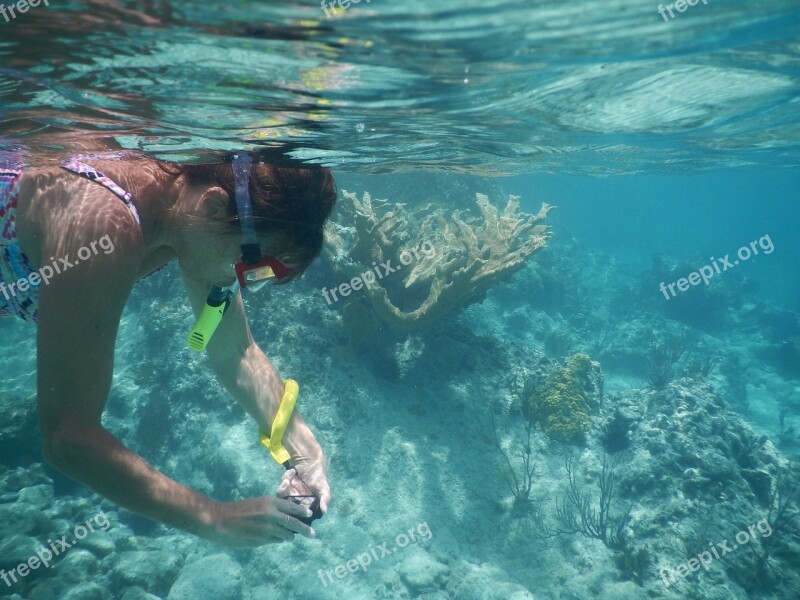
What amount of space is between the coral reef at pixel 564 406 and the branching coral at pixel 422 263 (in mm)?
2538

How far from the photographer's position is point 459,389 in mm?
8945

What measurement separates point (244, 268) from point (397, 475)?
617 centimetres

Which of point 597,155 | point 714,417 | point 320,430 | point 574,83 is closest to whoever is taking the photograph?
point 574,83

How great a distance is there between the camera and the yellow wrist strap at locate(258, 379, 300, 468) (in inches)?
102

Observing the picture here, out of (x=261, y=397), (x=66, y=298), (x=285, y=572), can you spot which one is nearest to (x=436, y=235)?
(x=285, y=572)

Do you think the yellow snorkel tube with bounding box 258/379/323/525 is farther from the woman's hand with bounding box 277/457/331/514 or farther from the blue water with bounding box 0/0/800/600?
the blue water with bounding box 0/0/800/600

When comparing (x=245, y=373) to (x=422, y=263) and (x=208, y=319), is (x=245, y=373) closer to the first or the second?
(x=208, y=319)

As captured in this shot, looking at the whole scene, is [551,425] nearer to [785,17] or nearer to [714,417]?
[714,417]

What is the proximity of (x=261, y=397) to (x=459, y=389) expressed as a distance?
6.29m

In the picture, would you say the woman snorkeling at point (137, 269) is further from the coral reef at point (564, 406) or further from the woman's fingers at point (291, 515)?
the coral reef at point (564, 406)

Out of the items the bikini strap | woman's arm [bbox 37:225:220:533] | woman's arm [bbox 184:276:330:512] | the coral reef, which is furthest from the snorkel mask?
the coral reef

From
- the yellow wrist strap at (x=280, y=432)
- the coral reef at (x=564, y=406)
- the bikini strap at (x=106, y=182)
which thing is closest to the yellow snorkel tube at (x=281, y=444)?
the yellow wrist strap at (x=280, y=432)

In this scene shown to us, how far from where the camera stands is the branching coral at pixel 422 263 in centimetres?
824

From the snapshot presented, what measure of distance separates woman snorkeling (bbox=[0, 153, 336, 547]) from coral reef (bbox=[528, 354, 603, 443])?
287 inches
